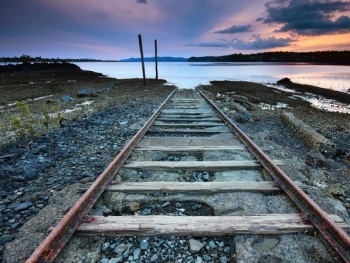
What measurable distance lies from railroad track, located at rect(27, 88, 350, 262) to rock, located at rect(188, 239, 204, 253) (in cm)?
1

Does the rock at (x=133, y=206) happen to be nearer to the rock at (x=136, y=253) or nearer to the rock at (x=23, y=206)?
the rock at (x=136, y=253)

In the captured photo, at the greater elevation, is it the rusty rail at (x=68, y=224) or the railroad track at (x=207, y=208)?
the rusty rail at (x=68, y=224)

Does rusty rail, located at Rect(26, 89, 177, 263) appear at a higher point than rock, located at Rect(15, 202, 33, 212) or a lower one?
higher

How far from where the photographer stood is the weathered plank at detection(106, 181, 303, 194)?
314 cm

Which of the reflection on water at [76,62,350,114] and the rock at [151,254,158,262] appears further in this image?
the reflection on water at [76,62,350,114]

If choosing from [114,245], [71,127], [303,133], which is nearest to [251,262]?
[114,245]

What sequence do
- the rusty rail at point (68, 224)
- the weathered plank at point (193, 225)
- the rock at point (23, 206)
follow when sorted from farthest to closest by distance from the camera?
the rock at point (23, 206)
the weathered plank at point (193, 225)
the rusty rail at point (68, 224)

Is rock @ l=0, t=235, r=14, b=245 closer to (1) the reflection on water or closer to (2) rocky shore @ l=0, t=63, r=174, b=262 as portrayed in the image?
(2) rocky shore @ l=0, t=63, r=174, b=262

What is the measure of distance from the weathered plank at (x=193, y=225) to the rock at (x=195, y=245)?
75 mm

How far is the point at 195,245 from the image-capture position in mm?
2295

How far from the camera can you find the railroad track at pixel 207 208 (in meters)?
2.22

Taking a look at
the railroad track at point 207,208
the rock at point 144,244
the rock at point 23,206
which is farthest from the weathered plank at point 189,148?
the rock at point 144,244

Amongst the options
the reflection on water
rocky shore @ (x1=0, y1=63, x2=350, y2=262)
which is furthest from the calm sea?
rocky shore @ (x1=0, y1=63, x2=350, y2=262)

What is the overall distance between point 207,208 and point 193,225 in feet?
1.64
